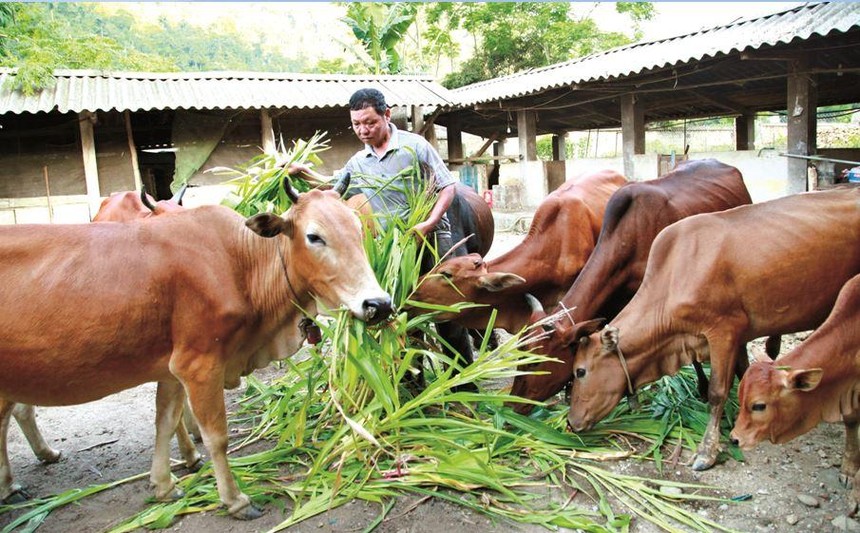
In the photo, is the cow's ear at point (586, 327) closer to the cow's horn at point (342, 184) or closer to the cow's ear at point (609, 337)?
the cow's ear at point (609, 337)

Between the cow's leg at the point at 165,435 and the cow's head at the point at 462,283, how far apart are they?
5.04 ft

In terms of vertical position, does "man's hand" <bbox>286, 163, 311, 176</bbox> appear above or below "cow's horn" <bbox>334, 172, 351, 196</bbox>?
above

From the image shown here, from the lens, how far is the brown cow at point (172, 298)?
296 centimetres

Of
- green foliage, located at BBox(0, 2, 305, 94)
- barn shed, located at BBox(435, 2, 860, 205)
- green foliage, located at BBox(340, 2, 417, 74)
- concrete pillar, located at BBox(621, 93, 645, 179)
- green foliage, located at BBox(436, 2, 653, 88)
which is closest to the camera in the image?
barn shed, located at BBox(435, 2, 860, 205)

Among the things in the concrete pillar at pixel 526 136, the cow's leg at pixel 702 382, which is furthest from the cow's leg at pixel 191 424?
the concrete pillar at pixel 526 136

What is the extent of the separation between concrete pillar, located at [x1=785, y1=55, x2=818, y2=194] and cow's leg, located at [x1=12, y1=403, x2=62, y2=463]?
322 inches

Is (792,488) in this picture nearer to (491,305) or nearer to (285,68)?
(491,305)

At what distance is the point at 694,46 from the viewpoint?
9047 mm

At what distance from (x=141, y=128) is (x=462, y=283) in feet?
33.9

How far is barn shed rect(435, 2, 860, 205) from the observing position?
7.73 m

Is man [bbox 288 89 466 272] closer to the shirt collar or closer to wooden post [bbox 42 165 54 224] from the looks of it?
the shirt collar

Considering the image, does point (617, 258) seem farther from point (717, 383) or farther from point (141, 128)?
point (141, 128)

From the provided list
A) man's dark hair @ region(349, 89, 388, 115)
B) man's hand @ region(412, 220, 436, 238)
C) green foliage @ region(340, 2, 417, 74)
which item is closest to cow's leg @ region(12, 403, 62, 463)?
man's hand @ region(412, 220, 436, 238)

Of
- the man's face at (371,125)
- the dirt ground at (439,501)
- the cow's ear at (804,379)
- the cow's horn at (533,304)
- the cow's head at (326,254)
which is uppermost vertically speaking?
the man's face at (371,125)
